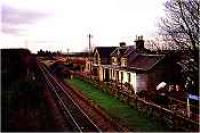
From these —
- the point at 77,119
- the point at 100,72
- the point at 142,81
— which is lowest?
the point at 77,119

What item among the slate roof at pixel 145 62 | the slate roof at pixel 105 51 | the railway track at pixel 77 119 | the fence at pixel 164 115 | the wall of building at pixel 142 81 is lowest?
the railway track at pixel 77 119

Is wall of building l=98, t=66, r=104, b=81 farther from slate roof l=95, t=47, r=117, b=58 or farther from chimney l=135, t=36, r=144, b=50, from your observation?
chimney l=135, t=36, r=144, b=50

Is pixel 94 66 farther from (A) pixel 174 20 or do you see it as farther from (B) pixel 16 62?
(B) pixel 16 62

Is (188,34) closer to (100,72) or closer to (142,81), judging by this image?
(142,81)

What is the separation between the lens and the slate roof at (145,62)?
4008 cm

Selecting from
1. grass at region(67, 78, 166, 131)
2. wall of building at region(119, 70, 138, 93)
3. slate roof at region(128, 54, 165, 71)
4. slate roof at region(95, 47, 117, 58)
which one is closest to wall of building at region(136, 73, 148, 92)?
wall of building at region(119, 70, 138, 93)

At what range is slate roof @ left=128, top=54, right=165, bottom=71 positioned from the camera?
1578 inches

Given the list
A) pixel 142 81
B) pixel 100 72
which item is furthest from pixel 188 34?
pixel 100 72

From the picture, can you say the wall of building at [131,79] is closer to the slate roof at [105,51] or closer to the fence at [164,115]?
the fence at [164,115]

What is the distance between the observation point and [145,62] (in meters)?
42.7

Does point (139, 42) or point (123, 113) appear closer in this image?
point (123, 113)

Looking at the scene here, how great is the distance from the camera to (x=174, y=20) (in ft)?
112

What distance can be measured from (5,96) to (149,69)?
2884cm

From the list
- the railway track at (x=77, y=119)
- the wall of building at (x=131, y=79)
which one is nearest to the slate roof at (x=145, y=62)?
the wall of building at (x=131, y=79)
